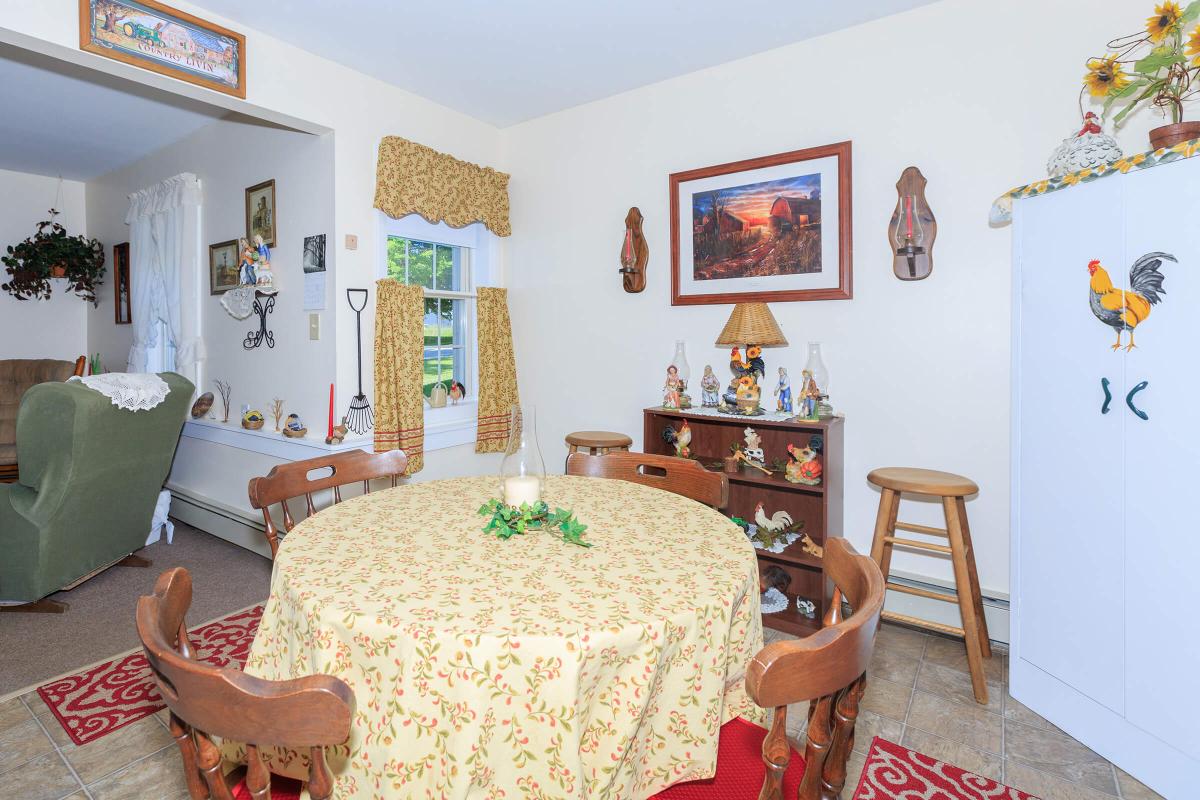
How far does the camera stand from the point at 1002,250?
2.53 meters

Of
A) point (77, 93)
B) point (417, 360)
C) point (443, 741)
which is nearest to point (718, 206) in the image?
point (417, 360)

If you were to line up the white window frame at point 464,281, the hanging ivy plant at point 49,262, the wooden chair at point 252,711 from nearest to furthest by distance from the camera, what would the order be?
the wooden chair at point 252,711
the white window frame at point 464,281
the hanging ivy plant at point 49,262

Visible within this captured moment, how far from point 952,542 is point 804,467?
633 millimetres

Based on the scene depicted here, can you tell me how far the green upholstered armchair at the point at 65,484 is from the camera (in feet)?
9.12

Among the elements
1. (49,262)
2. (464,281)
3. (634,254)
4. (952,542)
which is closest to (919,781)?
(952,542)

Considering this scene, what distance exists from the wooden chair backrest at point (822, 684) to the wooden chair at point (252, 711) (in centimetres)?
54

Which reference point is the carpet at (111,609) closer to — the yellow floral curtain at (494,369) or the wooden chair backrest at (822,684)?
the yellow floral curtain at (494,369)

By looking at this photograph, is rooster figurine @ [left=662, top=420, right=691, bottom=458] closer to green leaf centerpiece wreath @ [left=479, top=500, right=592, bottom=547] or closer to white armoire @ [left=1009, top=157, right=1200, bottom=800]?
white armoire @ [left=1009, top=157, right=1200, bottom=800]

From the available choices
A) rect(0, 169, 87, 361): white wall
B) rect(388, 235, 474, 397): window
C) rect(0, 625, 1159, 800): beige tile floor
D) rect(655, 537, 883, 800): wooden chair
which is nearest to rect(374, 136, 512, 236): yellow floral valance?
rect(388, 235, 474, 397): window

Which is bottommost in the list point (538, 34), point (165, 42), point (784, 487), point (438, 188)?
point (784, 487)

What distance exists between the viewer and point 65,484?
2.83 m

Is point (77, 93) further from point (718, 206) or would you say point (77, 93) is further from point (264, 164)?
point (718, 206)

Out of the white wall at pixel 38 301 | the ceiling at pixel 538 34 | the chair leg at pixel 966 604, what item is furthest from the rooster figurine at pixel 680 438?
the white wall at pixel 38 301

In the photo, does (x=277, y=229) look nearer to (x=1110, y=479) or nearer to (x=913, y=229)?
(x=913, y=229)
